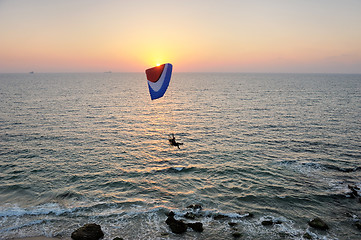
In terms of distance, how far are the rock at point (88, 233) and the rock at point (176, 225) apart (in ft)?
16.3

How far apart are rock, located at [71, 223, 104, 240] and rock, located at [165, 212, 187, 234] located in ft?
16.3

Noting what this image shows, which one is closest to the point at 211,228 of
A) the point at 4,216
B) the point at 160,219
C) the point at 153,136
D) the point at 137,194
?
the point at 160,219

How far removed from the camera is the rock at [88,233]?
604 inches

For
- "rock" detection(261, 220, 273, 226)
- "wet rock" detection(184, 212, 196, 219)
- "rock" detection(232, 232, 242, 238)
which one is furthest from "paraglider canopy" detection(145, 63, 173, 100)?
"rock" detection(261, 220, 273, 226)

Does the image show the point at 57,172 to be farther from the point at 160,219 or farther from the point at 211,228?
the point at 211,228

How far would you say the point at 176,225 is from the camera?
16547 mm

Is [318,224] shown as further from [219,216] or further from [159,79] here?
→ [159,79]

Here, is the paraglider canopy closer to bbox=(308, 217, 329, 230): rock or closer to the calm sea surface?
the calm sea surface

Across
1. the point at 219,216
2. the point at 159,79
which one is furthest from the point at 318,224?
the point at 159,79

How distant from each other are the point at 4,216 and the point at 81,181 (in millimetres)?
6843

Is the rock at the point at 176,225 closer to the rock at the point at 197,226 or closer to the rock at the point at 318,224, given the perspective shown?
the rock at the point at 197,226

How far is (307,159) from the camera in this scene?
28234 mm

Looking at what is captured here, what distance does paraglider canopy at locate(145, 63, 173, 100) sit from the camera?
24.0 m

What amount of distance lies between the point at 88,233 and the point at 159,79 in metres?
16.0
